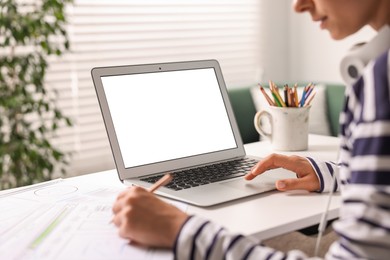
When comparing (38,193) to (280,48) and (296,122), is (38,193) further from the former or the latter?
(280,48)

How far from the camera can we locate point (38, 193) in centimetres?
117

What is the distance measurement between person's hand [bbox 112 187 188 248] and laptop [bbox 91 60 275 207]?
218 mm

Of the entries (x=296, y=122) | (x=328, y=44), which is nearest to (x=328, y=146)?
(x=296, y=122)

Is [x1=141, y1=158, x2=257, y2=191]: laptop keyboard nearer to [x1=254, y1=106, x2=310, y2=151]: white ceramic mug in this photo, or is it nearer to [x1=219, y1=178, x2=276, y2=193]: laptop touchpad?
[x1=219, y1=178, x2=276, y2=193]: laptop touchpad

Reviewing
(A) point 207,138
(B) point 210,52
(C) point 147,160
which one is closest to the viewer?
(C) point 147,160

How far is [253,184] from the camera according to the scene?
1186 millimetres

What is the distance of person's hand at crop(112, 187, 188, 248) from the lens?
84cm

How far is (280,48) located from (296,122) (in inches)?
85.5

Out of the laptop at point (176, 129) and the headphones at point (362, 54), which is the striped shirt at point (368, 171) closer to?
the headphones at point (362, 54)

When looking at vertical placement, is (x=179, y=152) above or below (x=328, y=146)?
above

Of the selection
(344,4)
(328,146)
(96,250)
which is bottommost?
(328,146)

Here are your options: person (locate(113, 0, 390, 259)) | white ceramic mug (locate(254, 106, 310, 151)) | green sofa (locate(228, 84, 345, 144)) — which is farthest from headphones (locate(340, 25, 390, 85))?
green sofa (locate(228, 84, 345, 144))

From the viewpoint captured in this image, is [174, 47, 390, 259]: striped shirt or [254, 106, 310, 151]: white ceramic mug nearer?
[174, 47, 390, 259]: striped shirt

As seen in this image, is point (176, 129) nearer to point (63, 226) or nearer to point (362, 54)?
point (63, 226)
